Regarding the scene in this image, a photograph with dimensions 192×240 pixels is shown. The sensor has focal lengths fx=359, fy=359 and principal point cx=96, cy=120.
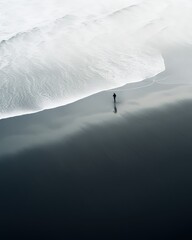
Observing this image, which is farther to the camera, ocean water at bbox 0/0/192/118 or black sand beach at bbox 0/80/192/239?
ocean water at bbox 0/0/192/118

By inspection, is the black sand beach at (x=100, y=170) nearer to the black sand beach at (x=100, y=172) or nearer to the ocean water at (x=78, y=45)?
the black sand beach at (x=100, y=172)

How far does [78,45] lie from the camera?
18.0 meters

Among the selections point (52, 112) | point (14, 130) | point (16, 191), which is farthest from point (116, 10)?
point (16, 191)

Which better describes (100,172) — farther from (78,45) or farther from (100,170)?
(78,45)

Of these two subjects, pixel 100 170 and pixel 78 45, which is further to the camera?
pixel 78 45

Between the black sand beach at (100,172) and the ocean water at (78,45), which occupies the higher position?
the ocean water at (78,45)

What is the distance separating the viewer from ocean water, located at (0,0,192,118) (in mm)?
14133

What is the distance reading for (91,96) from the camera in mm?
13641

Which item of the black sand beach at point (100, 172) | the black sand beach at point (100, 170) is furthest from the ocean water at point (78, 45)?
the black sand beach at point (100, 172)

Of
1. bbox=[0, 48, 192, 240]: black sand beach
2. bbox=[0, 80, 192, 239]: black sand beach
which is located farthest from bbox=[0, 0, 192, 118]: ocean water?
bbox=[0, 80, 192, 239]: black sand beach

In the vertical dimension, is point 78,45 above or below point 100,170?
above

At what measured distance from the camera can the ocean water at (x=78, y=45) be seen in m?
14.1

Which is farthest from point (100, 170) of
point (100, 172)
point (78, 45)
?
point (78, 45)

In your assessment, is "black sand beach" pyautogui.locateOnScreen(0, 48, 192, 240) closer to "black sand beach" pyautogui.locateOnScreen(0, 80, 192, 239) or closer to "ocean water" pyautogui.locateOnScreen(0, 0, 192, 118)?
"black sand beach" pyautogui.locateOnScreen(0, 80, 192, 239)
